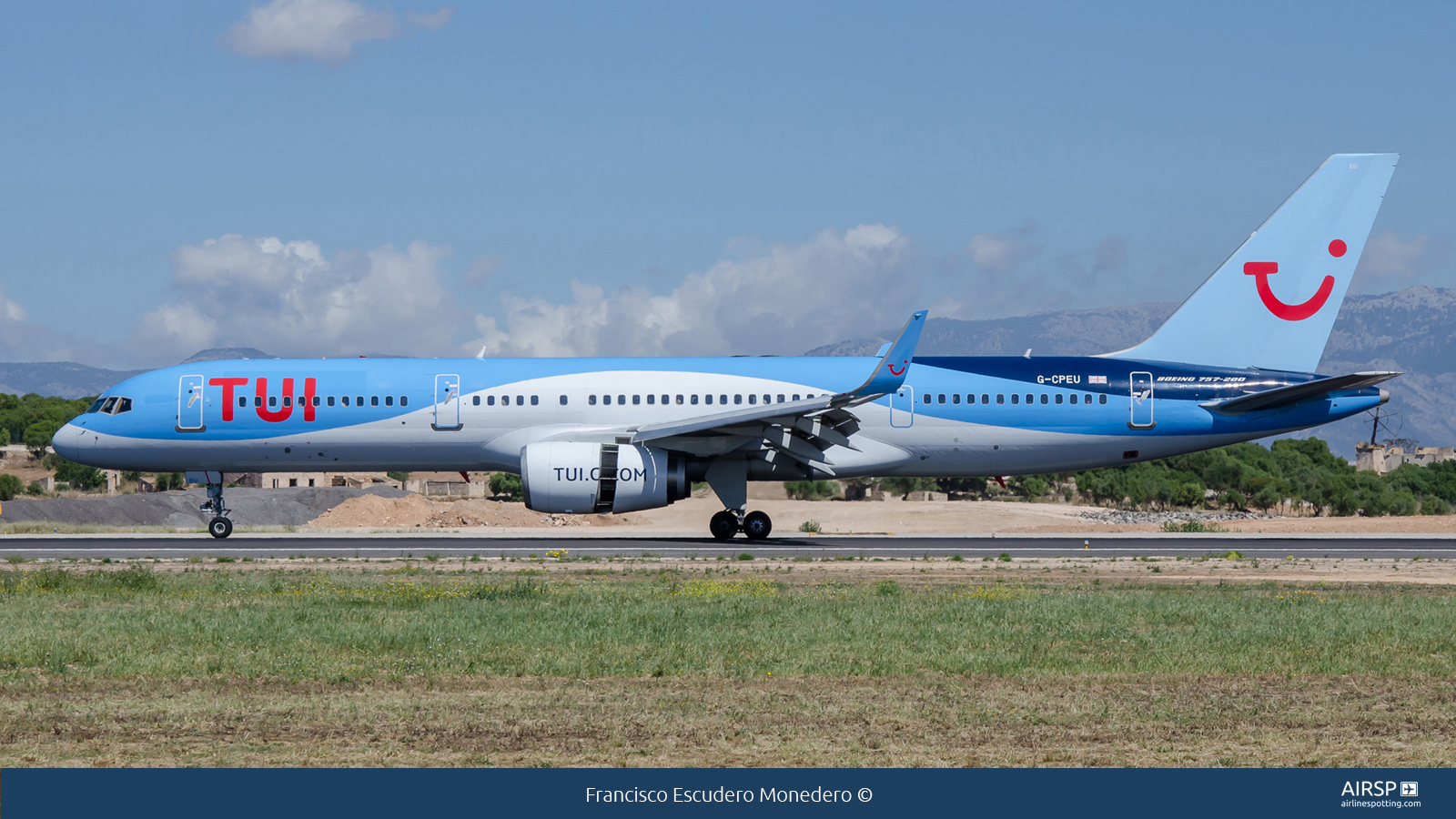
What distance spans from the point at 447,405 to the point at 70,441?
8.89m

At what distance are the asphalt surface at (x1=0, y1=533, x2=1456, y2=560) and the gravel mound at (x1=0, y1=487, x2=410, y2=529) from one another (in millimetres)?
18352

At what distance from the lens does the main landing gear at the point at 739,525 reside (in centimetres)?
2955

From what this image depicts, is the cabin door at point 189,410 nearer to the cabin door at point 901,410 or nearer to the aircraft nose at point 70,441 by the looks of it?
the aircraft nose at point 70,441

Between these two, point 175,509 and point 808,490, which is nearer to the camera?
point 175,509

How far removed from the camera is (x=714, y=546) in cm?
2781

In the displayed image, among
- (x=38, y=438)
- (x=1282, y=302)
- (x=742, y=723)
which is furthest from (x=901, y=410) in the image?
(x=38, y=438)

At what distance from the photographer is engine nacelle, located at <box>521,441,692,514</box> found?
89.0ft

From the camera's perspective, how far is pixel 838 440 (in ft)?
93.5

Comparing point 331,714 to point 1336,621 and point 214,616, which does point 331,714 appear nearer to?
point 214,616

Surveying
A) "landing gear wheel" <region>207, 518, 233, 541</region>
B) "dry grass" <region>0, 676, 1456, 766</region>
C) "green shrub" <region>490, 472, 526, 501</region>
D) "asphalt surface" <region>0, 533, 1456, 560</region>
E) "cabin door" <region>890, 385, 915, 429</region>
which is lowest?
"dry grass" <region>0, 676, 1456, 766</region>

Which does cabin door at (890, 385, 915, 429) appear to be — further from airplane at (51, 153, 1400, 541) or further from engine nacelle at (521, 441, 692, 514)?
engine nacelle at (521, 441, 692, 514)

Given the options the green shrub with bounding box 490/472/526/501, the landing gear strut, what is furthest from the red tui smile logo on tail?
the green shrub with bounding box 490/472/526/501

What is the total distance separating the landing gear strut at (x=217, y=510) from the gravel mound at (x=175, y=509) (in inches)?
746

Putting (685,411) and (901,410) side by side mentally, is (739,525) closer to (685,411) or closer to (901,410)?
(685,411)
